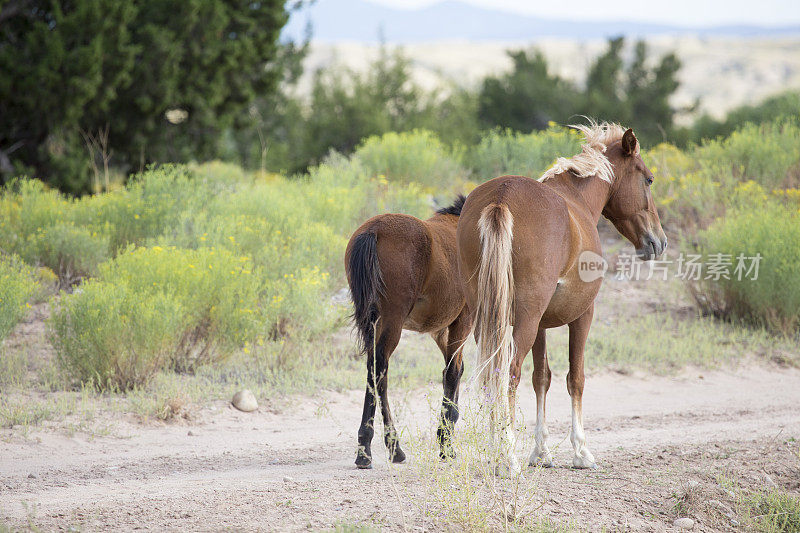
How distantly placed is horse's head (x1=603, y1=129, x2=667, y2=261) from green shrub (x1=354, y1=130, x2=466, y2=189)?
25.1ft

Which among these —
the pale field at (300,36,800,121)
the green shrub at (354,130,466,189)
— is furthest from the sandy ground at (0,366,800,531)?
the pale field at (300,36,800,121)

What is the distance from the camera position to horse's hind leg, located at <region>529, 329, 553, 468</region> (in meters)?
4.98

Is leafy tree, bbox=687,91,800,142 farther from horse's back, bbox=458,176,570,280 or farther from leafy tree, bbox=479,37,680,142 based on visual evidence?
horse's back, bbox=458,176,570,280

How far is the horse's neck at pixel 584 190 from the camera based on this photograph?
5003 millimetres

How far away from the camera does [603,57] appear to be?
29.4 metres

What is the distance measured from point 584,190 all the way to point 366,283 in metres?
1.61

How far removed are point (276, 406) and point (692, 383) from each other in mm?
4468

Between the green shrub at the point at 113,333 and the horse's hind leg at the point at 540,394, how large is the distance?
10.9 ft

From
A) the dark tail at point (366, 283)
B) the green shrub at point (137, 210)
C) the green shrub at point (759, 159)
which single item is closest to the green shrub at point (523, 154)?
the green shrub at point (759, 159)

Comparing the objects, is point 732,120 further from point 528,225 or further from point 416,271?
point 528,225

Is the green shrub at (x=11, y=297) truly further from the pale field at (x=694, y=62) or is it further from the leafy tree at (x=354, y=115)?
the pale field at (x=694, y=62)

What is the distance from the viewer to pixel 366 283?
478 centimetres

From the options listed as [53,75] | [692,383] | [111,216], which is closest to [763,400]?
[692,383]

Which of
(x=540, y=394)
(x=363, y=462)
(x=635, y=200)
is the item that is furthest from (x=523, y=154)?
(x=363, y=462)
